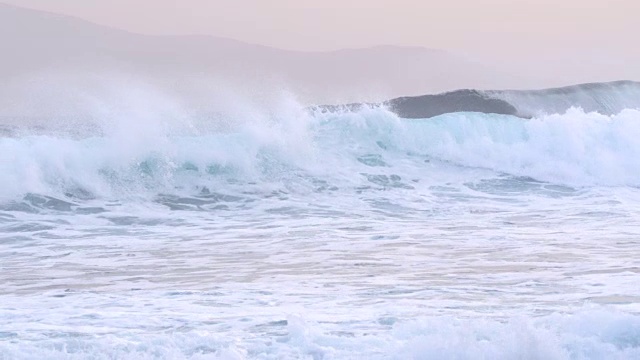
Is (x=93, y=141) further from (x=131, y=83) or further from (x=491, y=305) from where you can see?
(x=491, y=305)

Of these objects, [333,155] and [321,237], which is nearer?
[321,237]

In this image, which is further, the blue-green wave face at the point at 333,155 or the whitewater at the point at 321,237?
the blue-green wave face at the point at 333,155

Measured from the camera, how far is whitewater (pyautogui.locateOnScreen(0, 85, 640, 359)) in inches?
206

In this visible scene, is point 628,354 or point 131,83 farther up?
point 131,83

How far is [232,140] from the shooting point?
15578mm

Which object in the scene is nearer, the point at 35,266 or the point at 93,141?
the point at 35,266

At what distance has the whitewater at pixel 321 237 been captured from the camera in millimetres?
5234

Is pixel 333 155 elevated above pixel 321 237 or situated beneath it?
elevated above

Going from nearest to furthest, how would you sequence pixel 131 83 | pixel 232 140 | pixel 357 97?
1. pixel 232 140
2. pixel 131 83
3. pixel 357 97

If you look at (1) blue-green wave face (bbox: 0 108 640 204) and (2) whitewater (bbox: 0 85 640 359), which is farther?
(1) blue-green wave face (bbox: 0 108 640 204)

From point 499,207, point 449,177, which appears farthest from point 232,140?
point 499,207

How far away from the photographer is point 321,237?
9.70 meters

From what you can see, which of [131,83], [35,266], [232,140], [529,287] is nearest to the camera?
[529,287]

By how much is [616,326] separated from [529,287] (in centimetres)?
166
